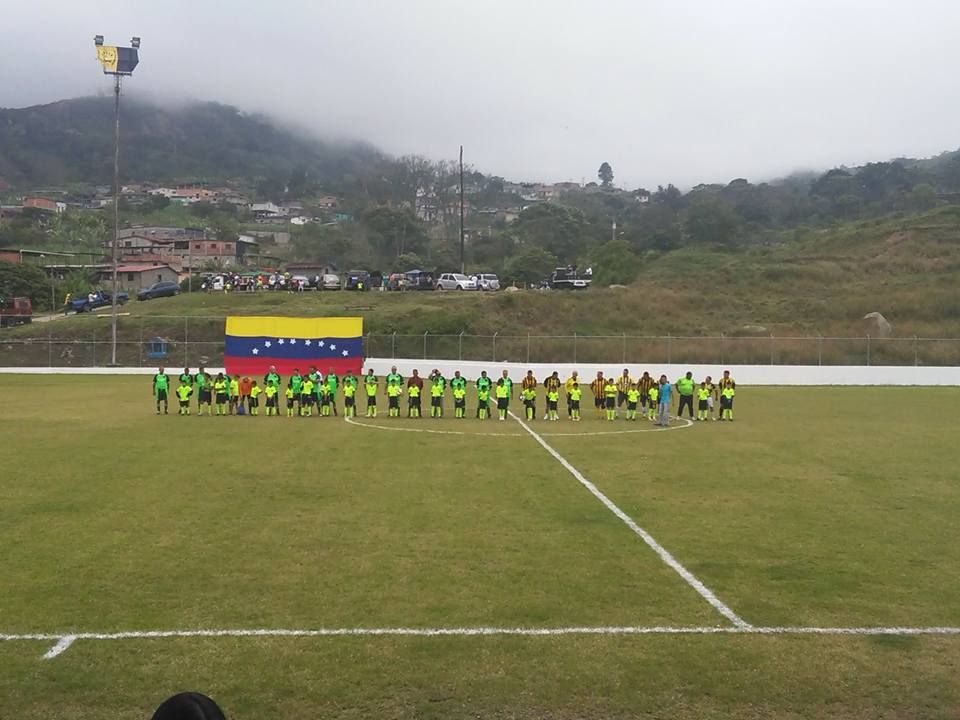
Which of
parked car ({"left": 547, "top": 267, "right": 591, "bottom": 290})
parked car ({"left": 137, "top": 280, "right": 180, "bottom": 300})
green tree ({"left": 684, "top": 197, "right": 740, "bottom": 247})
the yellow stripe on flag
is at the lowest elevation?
the yellow stripe on flag

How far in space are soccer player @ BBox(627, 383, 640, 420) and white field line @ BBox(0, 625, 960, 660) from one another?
18317mm

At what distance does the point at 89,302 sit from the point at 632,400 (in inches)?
1925

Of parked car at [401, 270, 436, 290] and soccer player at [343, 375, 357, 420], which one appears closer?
soccer player at [343, 375, 357, 420]

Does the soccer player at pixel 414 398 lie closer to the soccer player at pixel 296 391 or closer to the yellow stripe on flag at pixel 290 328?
the soccer player at pixel 296 391

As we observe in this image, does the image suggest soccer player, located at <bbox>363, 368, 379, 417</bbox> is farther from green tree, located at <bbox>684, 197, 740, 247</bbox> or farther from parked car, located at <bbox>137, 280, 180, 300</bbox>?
green tree, located at <bbox>684, 197, 740, 247</bbox>

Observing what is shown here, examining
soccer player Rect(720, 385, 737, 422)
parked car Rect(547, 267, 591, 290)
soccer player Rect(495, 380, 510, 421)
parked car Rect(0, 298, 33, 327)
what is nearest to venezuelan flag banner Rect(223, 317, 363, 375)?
soccer player Rect(495, 380, 510, 421)

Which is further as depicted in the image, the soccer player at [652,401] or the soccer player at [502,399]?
the soccer player at [652,401]

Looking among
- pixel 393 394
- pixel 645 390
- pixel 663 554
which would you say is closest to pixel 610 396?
pixel 645 390

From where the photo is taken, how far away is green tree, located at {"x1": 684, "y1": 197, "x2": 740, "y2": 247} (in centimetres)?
9706

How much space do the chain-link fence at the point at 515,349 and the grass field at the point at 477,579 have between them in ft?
85.7

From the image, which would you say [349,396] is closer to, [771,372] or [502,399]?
[502,399]

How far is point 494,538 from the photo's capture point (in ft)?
34.0

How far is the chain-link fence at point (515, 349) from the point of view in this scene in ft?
144

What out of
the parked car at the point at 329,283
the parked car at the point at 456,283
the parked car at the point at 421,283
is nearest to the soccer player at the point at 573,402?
the parked car at the point at 456,283
